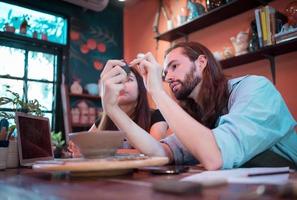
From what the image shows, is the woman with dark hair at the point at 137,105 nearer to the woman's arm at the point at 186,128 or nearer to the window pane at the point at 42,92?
the woman's arm at the point at 186,128

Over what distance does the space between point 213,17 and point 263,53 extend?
72 cm

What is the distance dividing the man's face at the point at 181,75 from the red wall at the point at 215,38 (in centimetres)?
139

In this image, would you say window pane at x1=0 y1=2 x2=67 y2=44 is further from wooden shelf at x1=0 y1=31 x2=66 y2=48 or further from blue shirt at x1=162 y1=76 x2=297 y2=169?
blue shirt at x1=162 y1=76 x2=297 y2=169

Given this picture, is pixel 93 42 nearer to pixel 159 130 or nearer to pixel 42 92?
pixel 42 92

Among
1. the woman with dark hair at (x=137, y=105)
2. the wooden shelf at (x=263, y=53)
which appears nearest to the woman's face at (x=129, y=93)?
the woman with dark hair at (x=137, y=105)

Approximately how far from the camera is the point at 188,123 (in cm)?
93

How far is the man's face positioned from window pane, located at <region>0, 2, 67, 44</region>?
270cm

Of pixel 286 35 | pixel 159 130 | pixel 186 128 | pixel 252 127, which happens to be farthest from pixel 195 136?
pixel 286 35

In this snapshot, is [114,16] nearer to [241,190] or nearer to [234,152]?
[234,152]

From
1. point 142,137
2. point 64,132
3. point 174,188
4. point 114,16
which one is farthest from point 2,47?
point 174,188

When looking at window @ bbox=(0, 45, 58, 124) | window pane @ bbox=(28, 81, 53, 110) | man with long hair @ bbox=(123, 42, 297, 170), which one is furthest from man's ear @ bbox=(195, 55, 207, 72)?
window pane @ bbox=(28, 81, 53, 110)

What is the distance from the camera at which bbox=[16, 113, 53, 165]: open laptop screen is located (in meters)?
1.07

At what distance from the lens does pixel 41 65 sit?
3.76m

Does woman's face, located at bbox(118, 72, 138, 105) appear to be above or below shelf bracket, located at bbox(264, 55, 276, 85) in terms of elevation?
below
